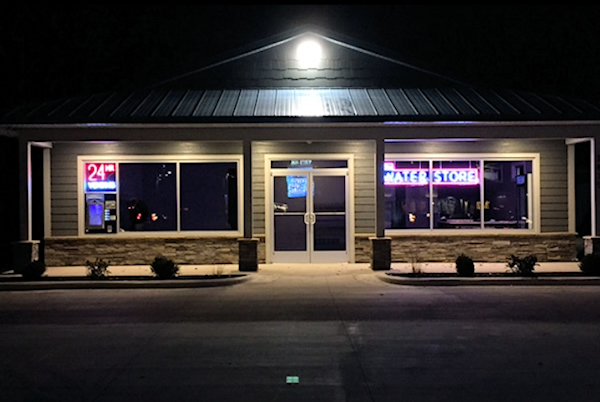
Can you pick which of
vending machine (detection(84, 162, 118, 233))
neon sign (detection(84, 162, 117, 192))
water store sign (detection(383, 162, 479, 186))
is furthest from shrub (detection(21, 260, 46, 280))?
water store sign (detection(383, 162, 479, 186))

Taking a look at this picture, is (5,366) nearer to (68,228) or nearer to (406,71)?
(68,228)

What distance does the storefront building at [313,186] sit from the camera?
16219mm

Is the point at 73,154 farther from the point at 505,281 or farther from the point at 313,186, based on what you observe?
the point at 505,281

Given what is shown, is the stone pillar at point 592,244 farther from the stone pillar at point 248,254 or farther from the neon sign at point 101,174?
the neon sign at point 101,174

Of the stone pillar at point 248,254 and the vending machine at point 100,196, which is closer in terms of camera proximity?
the stone pillar at point 248,254

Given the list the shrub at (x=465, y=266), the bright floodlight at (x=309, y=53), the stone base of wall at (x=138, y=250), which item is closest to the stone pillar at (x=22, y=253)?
the stone base of wall at (x=138, y=250)

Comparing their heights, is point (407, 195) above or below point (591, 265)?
above

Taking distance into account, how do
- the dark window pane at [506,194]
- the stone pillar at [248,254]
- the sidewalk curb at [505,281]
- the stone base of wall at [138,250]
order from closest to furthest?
the sidewalk curb at [505,281] < the stone pillar at [248,254] < the stone base of wall at [138,250] < the dark window pane at [506,194]

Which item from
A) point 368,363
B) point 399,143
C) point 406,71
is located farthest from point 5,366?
point 406,71

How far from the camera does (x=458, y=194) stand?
1659 centimetres

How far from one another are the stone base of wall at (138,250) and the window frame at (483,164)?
4.58 m

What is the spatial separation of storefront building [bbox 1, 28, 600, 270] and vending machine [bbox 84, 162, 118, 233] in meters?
0.03

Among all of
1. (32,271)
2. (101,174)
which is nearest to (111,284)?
(32,271)

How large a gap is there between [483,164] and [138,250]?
9.66 meters
